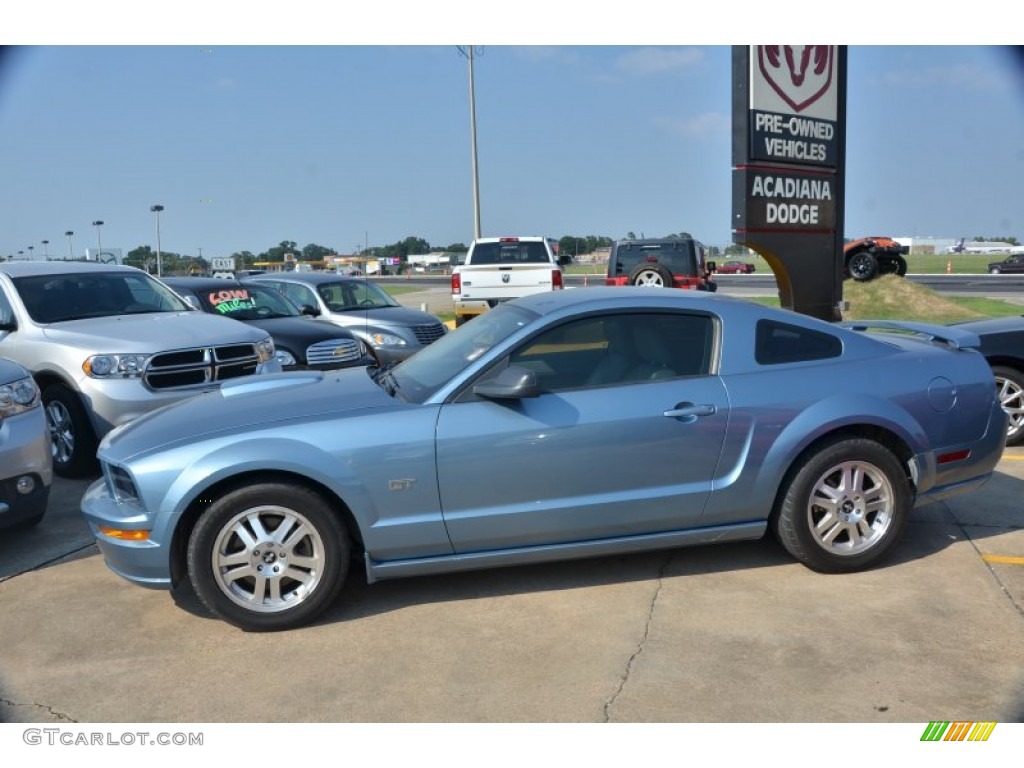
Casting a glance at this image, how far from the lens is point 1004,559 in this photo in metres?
4.82

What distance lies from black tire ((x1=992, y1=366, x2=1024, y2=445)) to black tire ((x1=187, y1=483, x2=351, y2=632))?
228 inches

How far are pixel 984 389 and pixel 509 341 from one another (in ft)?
8.88

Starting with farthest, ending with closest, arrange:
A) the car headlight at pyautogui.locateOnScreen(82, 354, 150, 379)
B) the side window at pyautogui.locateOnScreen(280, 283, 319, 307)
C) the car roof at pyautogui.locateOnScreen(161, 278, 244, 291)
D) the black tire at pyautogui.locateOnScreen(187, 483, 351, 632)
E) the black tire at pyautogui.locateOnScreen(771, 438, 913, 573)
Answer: the side window at pyautogui.locateOnScreen(280, 283, 319, 307), the car roof at pyautogui.locateOnScreen(161, 278, 244, 291), the car headlight at pyautogui.locateOnScreen(82, 354, 150, 379), the black tire at pyautogui.locateOnScreen(771, 438, 913, 573), the black tire at pyautogui.locateOnScreen(187, 483, 351, 632)

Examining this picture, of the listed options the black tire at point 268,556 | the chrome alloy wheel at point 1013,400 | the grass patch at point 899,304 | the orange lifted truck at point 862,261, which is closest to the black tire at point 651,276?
the grass patch at point 899,304

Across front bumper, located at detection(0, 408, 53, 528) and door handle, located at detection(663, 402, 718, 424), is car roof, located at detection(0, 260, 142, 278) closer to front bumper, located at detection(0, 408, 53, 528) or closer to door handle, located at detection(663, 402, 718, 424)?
front bumper, located at detection(0, 408, 53, 528)

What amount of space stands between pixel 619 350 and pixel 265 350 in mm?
4215

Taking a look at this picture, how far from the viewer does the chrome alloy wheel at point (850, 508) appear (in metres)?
4.55

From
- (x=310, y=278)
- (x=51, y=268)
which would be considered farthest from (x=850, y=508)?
(x=310, y=278)

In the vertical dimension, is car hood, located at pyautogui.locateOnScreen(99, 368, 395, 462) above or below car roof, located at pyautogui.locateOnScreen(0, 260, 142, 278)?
below

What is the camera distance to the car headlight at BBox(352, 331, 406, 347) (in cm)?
1145

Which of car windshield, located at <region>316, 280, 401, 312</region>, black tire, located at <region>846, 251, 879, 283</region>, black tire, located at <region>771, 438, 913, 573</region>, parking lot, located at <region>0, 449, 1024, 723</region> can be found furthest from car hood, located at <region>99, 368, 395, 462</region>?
black tire, located at <region>846, 251, 879, 283</region>

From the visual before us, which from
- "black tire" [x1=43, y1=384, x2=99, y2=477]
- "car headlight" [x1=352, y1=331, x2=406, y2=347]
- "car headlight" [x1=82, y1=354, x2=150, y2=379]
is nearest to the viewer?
"car headlight" [x1=82, y1=354, x2=150, y2=379]

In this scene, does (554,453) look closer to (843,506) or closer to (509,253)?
(843,506)

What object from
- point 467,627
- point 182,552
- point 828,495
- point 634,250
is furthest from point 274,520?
point 634,250
